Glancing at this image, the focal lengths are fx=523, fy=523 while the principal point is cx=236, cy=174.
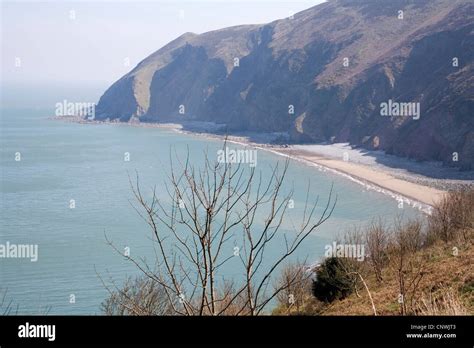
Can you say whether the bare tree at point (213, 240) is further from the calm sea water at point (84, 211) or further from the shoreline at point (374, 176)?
the shoreline at point (374, 176)

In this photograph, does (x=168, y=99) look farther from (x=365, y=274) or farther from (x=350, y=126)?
(x=365, y=274)

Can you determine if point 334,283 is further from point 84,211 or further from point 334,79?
point 334,79

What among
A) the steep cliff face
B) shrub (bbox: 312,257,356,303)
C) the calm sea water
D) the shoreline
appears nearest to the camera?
shrub (bbox: 312,257,356,303)

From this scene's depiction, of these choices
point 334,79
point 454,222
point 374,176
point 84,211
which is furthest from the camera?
point 334,79

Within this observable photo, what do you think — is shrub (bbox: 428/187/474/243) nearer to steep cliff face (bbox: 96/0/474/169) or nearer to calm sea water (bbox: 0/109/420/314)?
calm sea water (bbox: 0/109/420/314)

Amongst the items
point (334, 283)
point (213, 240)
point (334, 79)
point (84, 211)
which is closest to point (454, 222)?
point (334, 283)

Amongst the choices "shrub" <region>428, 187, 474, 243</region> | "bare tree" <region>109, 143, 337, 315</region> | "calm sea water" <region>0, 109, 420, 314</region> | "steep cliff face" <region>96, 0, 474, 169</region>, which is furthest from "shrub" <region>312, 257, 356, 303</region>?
"steep cliff face" <region>96, 0, 474, 169</region>
